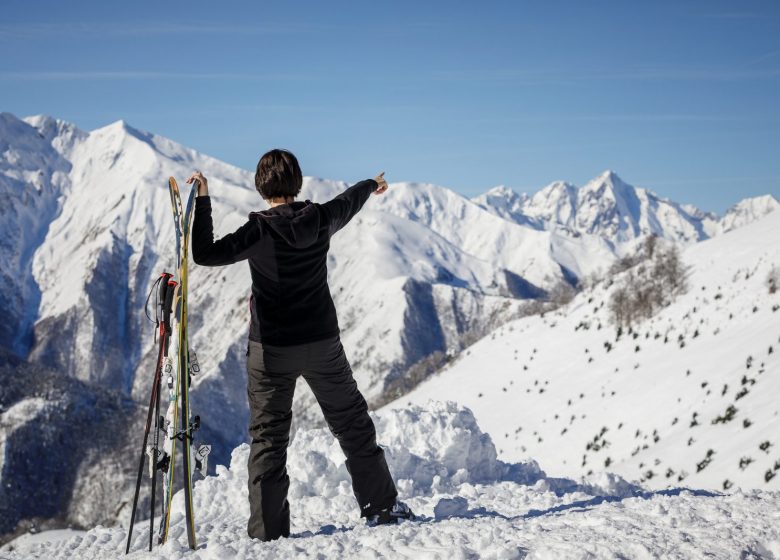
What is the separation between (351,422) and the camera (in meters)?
6.30

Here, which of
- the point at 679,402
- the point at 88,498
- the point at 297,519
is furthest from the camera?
the point at 88,498

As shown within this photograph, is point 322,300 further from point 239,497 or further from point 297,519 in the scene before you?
point 239,497

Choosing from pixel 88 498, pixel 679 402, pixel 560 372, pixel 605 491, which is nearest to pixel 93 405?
pixel 88 498

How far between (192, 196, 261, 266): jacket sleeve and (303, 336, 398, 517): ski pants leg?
111 centimetres

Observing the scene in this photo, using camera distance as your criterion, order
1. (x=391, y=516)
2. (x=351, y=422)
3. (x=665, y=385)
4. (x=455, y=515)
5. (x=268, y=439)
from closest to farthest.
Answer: (x=268, y=439) → (x=351, y=422) → (x=391, y=516) → (x=455, y=515) → (x=665, y=385)

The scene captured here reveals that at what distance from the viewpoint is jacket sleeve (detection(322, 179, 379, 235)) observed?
592cm

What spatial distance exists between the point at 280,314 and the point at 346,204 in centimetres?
120

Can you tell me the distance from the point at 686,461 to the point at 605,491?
35.3 ft

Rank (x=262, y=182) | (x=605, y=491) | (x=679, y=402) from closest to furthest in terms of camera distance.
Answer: (x=262, y=182) → (x=605, y=491) → (x=679, y=402)

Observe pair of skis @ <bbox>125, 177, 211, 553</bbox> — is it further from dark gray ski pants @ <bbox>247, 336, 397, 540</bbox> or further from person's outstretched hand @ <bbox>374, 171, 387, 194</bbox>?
person's outstretched hand @ <bbox>374, 171, 387, 194</bbox>

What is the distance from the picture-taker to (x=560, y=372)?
114ft

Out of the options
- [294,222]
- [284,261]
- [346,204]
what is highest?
[346,204]

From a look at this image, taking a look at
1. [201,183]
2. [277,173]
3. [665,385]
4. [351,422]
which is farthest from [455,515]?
[665,385]

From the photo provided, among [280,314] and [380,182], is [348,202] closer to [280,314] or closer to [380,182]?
[380,182]
